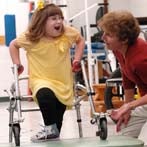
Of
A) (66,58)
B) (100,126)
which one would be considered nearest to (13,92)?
(66,58)

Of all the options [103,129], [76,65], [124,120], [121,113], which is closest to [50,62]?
[76,65]

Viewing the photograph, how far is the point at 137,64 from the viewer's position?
1.94 metres

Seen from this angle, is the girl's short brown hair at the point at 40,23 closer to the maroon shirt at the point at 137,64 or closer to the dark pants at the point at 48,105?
the dark pants at the point at 48,105

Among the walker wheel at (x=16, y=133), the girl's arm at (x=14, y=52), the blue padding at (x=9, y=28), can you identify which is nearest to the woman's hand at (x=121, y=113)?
the walker wheel at (x=16, y=133)

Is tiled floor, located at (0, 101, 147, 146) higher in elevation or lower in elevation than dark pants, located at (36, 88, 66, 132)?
lower

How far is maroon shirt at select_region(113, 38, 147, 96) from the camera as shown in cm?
194

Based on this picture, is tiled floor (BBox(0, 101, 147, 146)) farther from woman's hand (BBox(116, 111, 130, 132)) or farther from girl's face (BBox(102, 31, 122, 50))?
girl's face (BBox(102, 31, 122, 50))

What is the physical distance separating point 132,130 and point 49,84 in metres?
0.66

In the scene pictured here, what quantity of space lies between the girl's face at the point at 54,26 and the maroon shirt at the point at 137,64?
0.73 metres

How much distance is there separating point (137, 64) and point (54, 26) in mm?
933

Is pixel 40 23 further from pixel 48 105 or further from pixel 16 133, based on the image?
pixel 16 133

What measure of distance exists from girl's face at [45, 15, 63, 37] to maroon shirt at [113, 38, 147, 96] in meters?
0.73

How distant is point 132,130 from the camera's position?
6.97 feet

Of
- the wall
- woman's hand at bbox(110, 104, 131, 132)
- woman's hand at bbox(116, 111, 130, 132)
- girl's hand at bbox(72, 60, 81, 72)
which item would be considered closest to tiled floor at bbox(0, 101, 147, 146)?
girl's hand at bbox(72, 60, 81, 72)
